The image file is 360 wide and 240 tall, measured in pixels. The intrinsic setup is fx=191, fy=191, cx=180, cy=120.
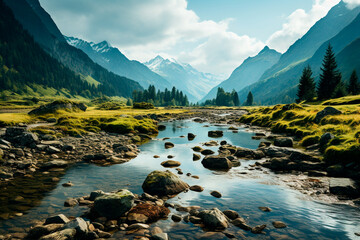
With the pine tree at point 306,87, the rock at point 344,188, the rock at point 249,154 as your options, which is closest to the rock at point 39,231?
the rock at point 344,188

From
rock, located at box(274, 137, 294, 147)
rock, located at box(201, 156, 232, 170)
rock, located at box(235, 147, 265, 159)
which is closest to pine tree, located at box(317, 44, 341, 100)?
rock, located at box(274, 137, 294, 147)

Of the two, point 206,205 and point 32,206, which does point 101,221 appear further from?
point 206,205

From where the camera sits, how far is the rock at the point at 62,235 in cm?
692

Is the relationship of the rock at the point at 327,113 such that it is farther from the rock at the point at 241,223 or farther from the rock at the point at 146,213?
the rock at the point at 146,213

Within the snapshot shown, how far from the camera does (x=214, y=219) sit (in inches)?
340

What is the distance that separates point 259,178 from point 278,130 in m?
26.2

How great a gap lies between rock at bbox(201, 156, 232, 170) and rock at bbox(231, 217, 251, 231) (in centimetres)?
817

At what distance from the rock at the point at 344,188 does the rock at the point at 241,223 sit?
6808 mm

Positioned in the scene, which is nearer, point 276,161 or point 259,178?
point 259,178

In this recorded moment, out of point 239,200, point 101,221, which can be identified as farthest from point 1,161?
point 239,200

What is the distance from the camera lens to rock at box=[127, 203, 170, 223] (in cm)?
884

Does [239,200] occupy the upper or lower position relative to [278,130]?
lower

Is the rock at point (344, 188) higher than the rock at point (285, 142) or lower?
lower

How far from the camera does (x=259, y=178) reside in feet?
48.4
